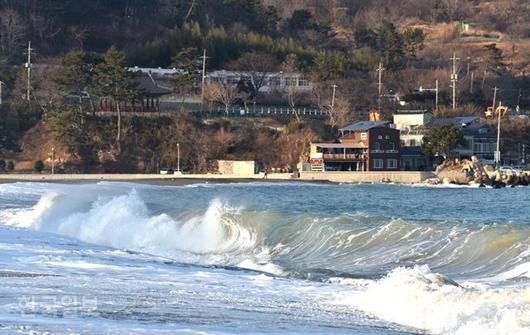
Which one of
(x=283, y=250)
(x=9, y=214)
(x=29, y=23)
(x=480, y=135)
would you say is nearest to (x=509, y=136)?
(x=480, y=135)

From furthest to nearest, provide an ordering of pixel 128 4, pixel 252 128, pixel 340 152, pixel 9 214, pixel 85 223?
pixel 128 4 < pixel 252 128 < pixel 340 152 < pixel 9 214 < pixel 85 223

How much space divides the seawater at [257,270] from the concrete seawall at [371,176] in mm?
20730

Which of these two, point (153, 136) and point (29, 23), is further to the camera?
point (29, 23)

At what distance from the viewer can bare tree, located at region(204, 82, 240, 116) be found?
63812 millimetres

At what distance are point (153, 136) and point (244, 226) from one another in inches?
1387

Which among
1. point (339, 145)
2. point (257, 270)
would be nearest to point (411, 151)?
point (339, 145)

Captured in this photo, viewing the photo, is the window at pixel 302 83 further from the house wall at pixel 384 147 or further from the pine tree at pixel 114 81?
the pine tree at pixel 114 81

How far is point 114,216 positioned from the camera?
26766 millimetres

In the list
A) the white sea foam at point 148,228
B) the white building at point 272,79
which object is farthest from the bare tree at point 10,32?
the white sea foam at point 148,228

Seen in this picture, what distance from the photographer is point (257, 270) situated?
17.9 meters

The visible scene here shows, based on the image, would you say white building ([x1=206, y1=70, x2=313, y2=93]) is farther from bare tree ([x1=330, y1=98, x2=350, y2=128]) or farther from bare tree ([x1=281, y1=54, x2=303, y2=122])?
bare tree ([x1=330, y1=98, x2=350, y2=128])

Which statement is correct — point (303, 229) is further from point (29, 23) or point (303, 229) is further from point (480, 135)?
point (29, 23)

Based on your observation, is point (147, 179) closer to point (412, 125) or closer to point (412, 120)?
point (412, 125)

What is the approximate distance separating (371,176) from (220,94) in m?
13.1
